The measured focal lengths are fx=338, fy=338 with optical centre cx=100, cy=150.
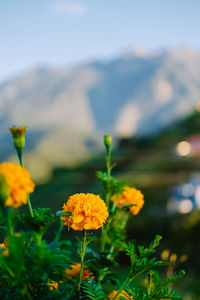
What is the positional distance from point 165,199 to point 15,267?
9700mm

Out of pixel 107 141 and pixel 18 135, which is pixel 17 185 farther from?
pixel 107 141

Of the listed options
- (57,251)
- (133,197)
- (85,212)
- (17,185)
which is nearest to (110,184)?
(133,197)

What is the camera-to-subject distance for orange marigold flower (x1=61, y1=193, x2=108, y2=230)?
3.47ft

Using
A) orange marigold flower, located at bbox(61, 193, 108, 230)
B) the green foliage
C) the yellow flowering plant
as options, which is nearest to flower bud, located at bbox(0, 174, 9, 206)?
the yellow flowering plant

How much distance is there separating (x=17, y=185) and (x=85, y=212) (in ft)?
0.96

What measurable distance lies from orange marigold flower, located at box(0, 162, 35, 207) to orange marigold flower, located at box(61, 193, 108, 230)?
256 mm

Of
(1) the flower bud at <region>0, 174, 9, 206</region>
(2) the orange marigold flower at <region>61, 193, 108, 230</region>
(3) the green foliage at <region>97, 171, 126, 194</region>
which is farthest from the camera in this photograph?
(3) the green foliage at <region>97, 171, 126, 194</region>

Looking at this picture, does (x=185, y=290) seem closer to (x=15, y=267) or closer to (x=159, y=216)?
(x=159, y=216)

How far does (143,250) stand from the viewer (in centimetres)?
113

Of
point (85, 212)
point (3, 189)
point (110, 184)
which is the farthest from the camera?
point (110, 184)

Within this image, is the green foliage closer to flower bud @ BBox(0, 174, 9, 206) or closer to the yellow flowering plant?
the yellow flowering plant

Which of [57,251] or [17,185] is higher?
[17,185]

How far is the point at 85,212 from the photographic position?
106 centimetres

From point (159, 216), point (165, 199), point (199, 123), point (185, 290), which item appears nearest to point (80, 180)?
point (199, 123)
